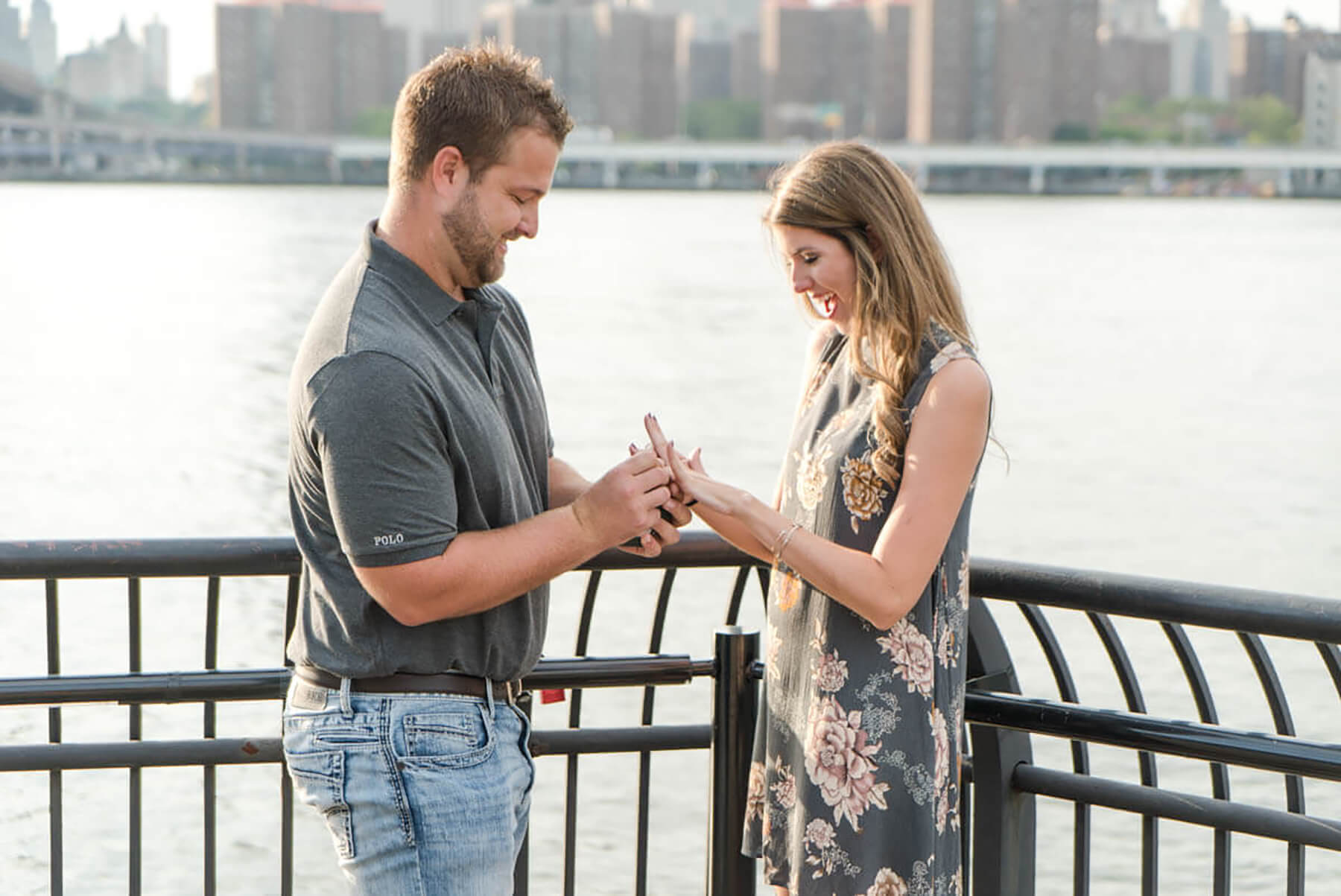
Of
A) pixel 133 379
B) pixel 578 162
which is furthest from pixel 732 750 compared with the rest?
pixel 578 162

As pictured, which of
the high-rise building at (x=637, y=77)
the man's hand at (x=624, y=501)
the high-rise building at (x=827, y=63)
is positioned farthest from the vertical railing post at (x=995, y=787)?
the high-rise building at (x=637, y=77)

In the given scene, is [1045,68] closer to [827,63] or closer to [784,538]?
[827,63]

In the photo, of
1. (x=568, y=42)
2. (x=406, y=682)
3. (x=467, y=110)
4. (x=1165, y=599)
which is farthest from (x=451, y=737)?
(x=568, y=42)

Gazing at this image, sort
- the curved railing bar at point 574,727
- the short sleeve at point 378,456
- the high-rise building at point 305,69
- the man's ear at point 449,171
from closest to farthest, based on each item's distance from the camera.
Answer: the short sleeve at point 378,456
the man's ear at point 449,171
the curved railing bar at point 574,727
the high-rise building at point 305,69

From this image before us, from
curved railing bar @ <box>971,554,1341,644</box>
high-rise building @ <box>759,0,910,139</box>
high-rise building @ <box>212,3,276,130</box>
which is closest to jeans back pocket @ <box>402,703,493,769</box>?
curved railing bar @ <box>971,554,1341,644</box>

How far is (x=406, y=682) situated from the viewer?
8.60 ft

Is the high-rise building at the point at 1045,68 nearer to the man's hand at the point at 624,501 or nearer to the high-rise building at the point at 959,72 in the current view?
the high-rise building at the point at 959,72

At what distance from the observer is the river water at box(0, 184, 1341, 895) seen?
413 inches

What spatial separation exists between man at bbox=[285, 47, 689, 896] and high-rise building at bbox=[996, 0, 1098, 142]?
159 metres

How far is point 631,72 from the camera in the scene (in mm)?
181750

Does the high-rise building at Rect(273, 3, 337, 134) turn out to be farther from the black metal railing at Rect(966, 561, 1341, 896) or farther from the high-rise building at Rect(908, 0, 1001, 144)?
the black metal railing at Rect(966, 561, 1341, 896)

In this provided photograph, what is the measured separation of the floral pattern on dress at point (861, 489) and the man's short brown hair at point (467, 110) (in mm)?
806

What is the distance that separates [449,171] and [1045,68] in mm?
165156

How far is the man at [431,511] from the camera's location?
245 cm
